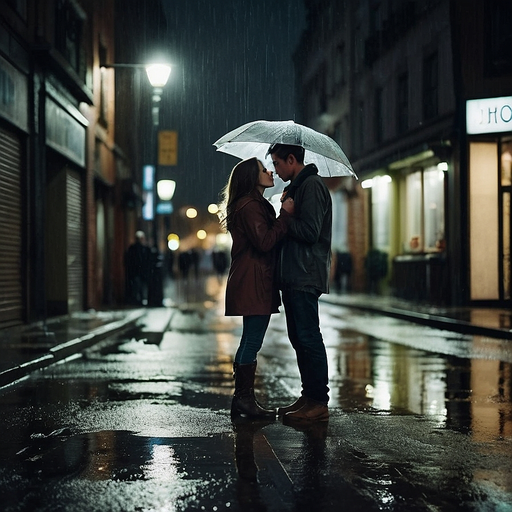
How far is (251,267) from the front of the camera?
21.0ft

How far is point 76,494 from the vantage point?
4.25 m

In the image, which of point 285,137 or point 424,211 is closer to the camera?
point 285,137

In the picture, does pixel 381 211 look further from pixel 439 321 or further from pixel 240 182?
pixel 240 182

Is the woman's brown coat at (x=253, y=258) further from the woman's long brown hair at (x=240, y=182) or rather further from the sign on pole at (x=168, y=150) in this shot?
the sign on pole at (x=168, y=150)

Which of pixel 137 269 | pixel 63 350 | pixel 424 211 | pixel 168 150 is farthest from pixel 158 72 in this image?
pixel 424 211

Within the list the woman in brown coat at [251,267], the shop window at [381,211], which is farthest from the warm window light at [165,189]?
the woman in brown coat at [251,267]

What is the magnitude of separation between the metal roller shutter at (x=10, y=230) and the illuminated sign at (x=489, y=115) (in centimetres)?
1151

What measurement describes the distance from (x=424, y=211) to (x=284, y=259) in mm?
21310

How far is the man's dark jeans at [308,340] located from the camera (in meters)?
6.30

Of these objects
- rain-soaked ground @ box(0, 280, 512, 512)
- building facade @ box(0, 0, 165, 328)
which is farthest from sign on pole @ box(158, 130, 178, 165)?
rain-soaked ground @ box(0, 280, 512, 512)

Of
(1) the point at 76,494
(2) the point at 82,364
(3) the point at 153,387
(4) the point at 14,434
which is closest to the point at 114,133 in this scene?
(2) the point at 82,364

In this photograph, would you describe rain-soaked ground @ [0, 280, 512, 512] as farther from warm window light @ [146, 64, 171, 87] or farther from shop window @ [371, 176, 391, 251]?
shop window @ [371, 176, 391, 251]

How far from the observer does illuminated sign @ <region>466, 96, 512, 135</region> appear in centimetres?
2183

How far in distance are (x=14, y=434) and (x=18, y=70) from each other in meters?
10.4
